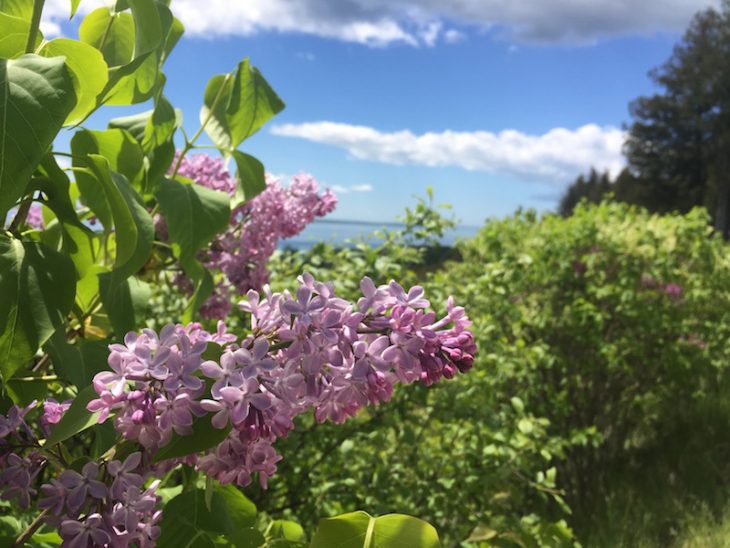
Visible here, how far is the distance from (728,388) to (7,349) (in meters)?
6.88

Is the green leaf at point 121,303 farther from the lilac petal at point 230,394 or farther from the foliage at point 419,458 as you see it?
the foliage at point 419,458

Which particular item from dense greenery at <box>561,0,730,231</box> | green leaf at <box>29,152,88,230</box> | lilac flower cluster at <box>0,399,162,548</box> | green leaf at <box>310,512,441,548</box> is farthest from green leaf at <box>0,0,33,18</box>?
dense greenery at <box>561,0,730,231</box>

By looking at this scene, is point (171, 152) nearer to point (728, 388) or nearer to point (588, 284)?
point (588, 284)

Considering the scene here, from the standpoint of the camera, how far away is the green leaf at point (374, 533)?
638mm

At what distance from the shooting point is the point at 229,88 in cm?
149

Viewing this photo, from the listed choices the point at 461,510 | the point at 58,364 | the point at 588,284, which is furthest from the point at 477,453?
the point at 588,284

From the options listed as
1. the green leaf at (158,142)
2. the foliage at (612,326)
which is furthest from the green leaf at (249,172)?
the foliage at (612,326)

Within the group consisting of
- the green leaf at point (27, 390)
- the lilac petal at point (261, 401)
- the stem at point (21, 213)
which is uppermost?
the stem at point (21, 213)

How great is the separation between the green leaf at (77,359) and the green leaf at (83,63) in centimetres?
30

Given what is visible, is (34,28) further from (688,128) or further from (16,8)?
(688,128)

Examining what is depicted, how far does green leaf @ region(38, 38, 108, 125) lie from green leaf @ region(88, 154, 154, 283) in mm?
77

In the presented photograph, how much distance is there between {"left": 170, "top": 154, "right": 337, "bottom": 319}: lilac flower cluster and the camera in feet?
6.18

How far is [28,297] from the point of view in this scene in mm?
805

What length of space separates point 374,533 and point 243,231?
4.46 ft
